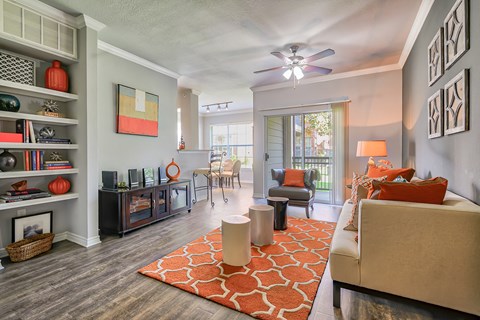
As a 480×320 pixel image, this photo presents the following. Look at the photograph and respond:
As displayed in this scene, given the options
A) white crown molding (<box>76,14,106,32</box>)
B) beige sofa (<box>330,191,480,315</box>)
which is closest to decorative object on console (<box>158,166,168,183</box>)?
white crown molding (<box>76,14,106,32</box>)

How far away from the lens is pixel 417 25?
275cm

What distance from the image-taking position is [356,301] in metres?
1.67

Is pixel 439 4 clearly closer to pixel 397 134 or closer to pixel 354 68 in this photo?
pixel 354 68

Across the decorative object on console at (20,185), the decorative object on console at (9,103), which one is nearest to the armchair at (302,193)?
the decorative object on console at (20,185)

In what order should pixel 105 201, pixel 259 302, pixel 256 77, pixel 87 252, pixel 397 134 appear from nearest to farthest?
pixel 259 302 < pixel 87 252 < pixel 105 201 < pixel 397 134 < pixel 256 77

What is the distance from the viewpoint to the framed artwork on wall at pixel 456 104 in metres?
1.63

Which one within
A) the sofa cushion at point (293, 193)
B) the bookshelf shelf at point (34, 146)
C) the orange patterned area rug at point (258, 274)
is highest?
the bookshelf shelf at point (34, 146)

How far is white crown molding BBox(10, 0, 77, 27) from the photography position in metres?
2.31

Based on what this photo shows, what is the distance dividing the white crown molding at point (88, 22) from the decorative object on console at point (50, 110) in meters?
0.98

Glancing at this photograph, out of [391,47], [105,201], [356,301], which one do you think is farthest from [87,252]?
[391,47]

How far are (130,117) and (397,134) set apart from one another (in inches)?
187

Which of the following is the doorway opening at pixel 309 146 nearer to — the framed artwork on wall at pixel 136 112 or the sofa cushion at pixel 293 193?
the sofa cushion at pixel 293 193

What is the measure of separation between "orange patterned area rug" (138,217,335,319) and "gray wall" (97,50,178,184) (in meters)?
1.84

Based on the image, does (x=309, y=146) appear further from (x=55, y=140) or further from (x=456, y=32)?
(x=55, y=140)
